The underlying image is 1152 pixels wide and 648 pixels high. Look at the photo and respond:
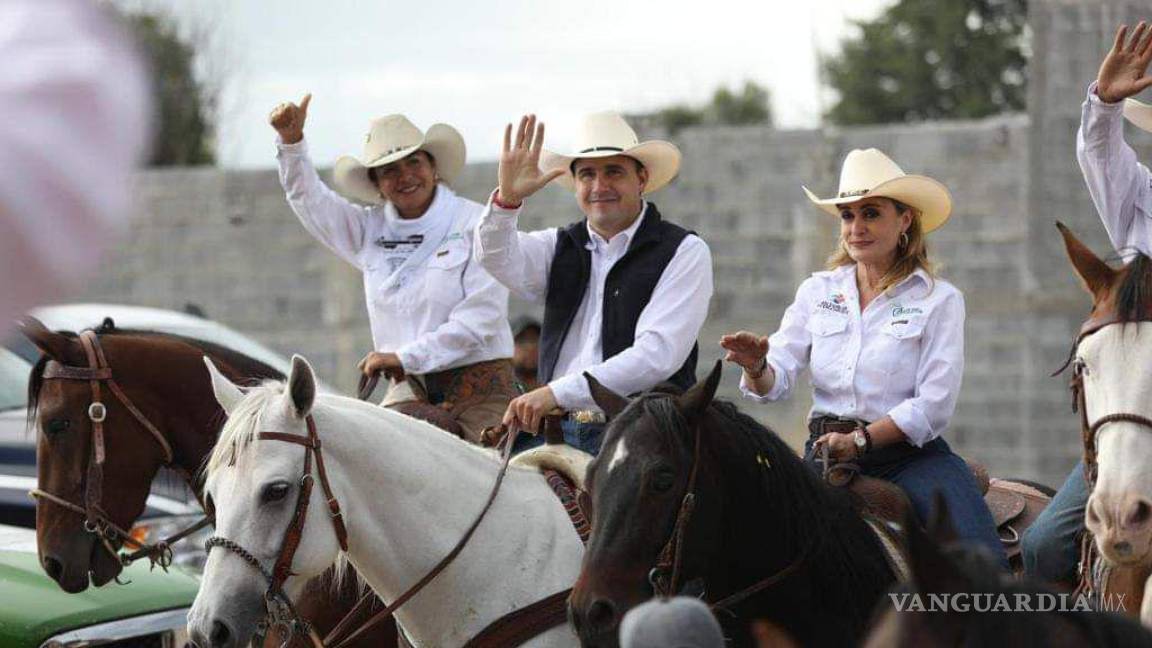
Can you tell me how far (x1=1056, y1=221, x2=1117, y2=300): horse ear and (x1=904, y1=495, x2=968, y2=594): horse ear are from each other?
2.20 m

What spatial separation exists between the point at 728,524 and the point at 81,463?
2491 mm

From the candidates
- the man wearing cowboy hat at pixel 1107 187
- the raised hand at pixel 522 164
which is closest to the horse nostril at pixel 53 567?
the raised hand at pixel 522 164

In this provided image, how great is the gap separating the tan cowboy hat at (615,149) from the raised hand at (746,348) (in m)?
1.00

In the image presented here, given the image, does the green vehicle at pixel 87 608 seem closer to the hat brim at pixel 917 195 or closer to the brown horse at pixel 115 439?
the brown horse at pixel 115 439

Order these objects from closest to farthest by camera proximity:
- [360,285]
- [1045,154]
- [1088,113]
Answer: [1088,113] < [1045,154] < [360,285]

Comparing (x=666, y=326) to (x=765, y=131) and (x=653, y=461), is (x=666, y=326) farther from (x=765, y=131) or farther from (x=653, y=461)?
(x=765, y=131)

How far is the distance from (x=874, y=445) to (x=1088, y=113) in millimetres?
1206

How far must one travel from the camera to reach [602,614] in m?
3.81

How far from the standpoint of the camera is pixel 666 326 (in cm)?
518

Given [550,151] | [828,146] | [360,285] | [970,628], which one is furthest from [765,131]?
[970,628]

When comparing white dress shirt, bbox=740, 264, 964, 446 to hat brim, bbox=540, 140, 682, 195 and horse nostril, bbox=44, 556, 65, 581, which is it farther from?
horse nostril, bbox=44, 556, 65, 581

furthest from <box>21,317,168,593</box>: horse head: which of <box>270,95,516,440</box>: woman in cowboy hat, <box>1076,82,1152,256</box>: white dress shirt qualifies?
<box>1076,82,1152,256</box>: white dress shirt

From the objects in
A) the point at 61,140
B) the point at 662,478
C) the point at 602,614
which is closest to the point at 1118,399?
the point at 662,478

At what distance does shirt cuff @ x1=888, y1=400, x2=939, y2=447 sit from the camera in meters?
4.79
